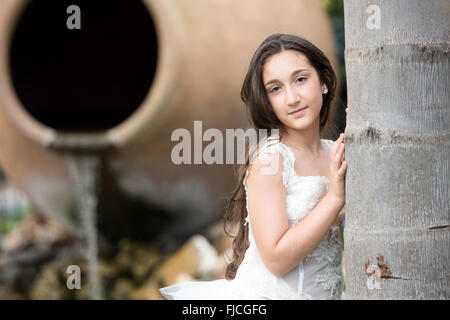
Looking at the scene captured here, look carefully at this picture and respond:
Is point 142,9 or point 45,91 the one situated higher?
point 142,9

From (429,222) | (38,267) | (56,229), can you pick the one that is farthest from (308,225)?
(56,229)

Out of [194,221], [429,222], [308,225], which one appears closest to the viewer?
[429,222]

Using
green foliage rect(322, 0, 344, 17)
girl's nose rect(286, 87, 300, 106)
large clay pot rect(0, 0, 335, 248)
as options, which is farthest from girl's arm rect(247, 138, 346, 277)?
green foliage rect(322, 0, 344, 17)

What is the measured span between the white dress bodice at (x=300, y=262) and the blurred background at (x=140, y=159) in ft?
5.98

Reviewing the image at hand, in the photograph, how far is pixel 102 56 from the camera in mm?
4473

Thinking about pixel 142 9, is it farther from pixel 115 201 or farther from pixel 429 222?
pixel 429 222

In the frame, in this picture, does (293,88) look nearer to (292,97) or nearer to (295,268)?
(292,97)

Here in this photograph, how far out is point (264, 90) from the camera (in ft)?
4.92

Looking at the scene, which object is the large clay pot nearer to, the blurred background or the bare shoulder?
the blurred background

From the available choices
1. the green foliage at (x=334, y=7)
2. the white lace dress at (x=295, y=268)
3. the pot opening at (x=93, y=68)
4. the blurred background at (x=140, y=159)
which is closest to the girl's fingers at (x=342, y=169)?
the white lace dress at (x=295, y=268)

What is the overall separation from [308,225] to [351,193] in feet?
0.44

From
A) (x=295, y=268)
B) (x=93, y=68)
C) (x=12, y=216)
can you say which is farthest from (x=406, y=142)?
(x=12, y=216)

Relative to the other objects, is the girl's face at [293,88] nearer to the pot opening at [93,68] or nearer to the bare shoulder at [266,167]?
the bare shoulder at [266,167]

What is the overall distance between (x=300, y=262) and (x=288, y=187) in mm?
156
